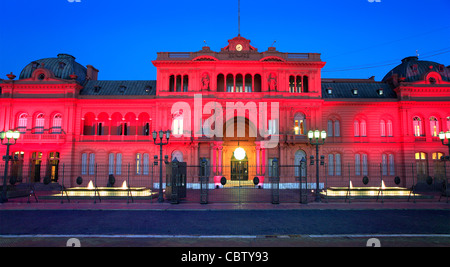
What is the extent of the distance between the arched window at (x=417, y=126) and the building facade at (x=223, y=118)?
0.42ft

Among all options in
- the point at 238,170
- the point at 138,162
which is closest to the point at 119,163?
the point at 138,162

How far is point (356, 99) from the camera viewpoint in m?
36.5

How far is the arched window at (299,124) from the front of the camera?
35.3 m

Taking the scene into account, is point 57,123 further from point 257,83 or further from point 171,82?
point 257,83

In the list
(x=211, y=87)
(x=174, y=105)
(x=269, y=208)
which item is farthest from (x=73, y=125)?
(x=269, y=208)

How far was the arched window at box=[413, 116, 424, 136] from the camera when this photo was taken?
35938 millimetres

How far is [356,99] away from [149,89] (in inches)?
1075

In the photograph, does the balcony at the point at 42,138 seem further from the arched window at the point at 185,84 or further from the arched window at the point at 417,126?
the arched window at the point at 417,126

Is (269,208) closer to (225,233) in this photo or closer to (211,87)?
(225,233)

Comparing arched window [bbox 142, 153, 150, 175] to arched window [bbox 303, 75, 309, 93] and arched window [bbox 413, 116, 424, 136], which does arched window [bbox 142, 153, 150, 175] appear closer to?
arched window [bbox 303, 75, 309, 93]

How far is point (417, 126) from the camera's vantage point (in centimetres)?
3609

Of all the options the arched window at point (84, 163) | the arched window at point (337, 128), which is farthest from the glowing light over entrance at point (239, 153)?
the arched window at point (84, 163)

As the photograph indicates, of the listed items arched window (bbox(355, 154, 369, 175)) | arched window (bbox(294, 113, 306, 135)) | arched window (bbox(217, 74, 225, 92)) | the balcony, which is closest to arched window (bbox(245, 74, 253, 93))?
arched window (bbox(217, 74, 225, 92))

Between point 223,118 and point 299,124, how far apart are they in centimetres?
963
